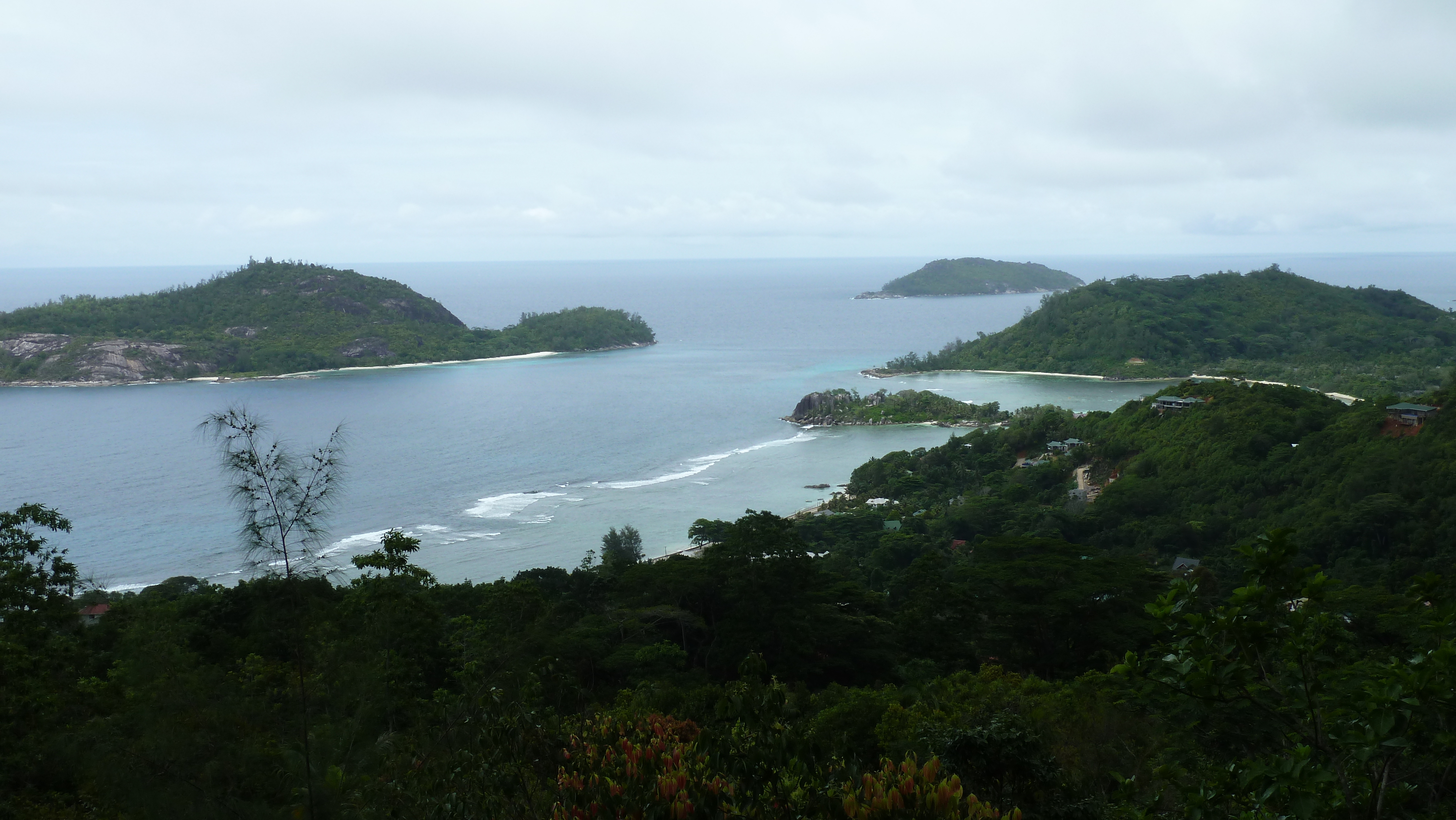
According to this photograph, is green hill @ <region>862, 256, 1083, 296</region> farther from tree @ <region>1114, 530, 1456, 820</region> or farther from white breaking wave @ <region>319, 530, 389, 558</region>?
tree @ <region>1114, 530, 1456, 820</region>

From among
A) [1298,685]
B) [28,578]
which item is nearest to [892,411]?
[28,578]

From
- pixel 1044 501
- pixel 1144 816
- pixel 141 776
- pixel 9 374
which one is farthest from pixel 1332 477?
pixel 9 374

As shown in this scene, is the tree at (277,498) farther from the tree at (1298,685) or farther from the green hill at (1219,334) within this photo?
the green hill at (1219,334)

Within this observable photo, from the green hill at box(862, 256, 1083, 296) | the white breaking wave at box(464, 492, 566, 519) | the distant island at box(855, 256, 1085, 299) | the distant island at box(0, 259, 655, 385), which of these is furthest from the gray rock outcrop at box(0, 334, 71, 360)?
the green hill at box(862, 256, 1083, 296)

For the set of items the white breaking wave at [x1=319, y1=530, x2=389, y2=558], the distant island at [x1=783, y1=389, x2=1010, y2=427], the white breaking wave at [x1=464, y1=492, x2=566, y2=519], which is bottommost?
the white breaking wave at [x1=319, y1=530, x2=389, y2=558]

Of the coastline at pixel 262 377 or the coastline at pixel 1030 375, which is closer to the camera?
the coastline at pixel 262 377

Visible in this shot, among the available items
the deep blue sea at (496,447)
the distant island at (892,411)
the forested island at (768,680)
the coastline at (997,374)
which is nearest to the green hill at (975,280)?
the deep blue sea at (496,447)

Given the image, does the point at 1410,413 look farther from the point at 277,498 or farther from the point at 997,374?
the point at 997,374
